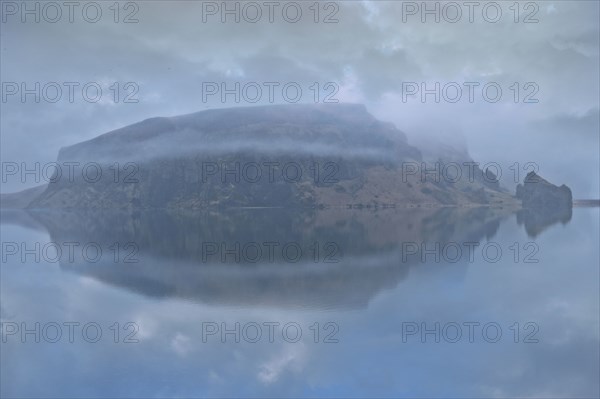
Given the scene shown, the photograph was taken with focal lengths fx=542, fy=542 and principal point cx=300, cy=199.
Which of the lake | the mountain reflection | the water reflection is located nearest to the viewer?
the lake

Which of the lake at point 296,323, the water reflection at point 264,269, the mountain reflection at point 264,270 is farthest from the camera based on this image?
the water reflection at point 264,269

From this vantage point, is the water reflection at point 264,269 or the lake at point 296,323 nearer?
the lake at point 296,323

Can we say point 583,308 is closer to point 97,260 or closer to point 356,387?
point 356,387

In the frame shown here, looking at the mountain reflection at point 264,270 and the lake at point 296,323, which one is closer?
the lake at point 296,323

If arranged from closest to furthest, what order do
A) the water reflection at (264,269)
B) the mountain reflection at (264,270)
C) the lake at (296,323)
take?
the lake at (296,323)
the mountain reflection at (264,270)
the water reflection at (264,269)

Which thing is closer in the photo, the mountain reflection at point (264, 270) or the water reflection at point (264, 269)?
the mountain reflection at point (264, 270)

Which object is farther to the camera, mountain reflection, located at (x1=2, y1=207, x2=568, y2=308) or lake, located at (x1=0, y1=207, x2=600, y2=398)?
mountain reflection, located at (x1=2, y1=207, x2=568, y2=308)

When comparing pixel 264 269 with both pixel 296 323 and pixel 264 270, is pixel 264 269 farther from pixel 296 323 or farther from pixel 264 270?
pixel 296 323

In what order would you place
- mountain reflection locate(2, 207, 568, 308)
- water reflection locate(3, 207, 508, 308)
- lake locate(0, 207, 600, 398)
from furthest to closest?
water reflection locate(3, 207, 508, 308) → mountain reflection locate(2, 207, 568, 308) → lake locate(0, 207, 600, 398)

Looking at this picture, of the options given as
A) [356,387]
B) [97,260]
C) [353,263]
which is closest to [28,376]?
[356,387]

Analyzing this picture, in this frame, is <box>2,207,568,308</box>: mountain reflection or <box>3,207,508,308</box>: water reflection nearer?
<box>2,207,568,308</box>: mountain reflection

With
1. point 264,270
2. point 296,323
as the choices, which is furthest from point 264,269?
point 296,323
